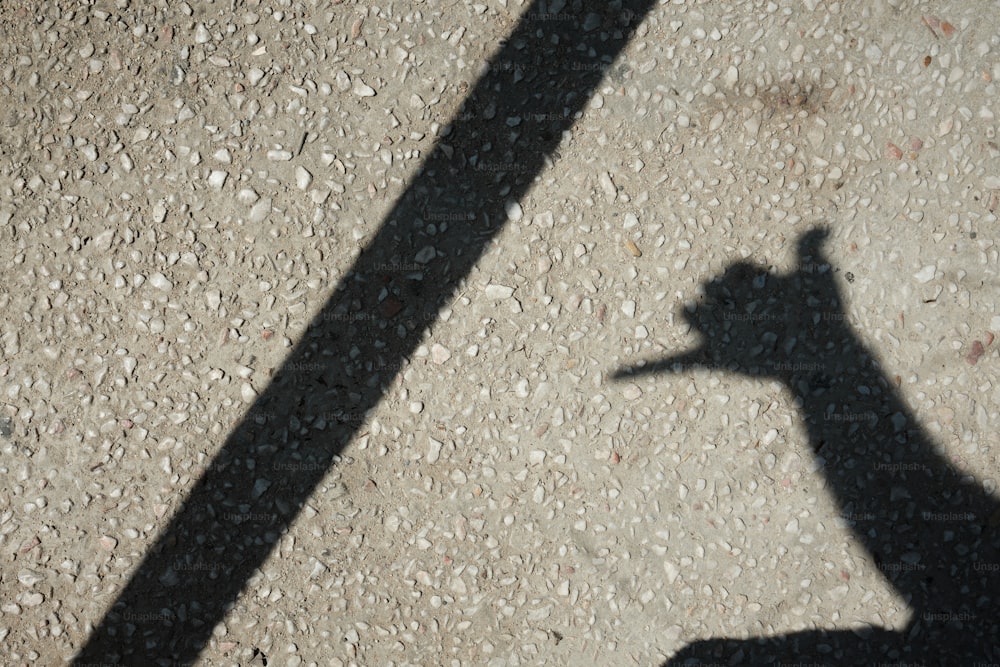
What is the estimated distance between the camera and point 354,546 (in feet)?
12.5

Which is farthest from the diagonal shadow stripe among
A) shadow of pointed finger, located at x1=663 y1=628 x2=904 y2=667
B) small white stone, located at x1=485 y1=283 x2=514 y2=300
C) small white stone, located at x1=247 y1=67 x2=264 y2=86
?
shadow of pointed finger, located at x1=663 y1=628 x2=904 y2=667

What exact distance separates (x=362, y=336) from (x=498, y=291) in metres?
0.75

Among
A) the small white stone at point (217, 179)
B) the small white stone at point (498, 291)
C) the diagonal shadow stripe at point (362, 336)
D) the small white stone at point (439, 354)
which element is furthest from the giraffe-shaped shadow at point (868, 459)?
the small white stone at point (217, 179)

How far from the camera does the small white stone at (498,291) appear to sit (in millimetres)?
3912

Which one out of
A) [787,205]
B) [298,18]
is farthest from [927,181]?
[298,18]

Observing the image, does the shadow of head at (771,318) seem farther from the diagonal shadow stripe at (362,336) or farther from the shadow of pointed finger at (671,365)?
the diagonal shadow stripe at (362,336)

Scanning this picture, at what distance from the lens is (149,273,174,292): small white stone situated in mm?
3822

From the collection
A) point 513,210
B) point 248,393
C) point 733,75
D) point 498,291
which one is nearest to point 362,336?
point 248,393

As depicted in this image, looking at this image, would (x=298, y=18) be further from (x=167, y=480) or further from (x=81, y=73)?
(x=167, y=480)

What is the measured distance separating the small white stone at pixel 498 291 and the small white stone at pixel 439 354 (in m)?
0.36

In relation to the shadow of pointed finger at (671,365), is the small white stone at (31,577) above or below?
below

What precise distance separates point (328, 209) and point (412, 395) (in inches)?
41.9

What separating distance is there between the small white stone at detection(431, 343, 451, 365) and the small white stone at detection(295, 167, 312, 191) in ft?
3.50

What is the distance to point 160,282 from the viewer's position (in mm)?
3824
